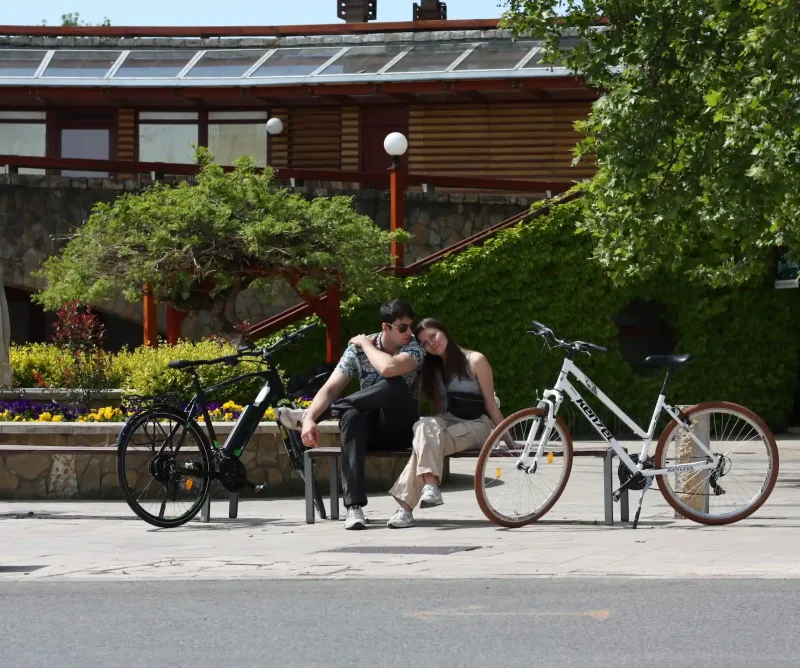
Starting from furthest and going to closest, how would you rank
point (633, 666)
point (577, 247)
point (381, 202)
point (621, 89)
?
point (381, 202)
point (577, 247)
point (621, 89)
point (633, 666)

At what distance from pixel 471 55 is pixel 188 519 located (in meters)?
20.1

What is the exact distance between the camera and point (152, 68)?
3017 centimetres

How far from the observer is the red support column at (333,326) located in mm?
20484

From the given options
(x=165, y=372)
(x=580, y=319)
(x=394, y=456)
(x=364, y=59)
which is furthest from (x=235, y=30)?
(x=394, y=456)

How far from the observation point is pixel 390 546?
8.91m

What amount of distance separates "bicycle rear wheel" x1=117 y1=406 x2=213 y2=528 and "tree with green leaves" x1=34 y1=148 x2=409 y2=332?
7417mm

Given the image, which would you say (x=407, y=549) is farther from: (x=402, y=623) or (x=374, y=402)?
(x=402, y=623)

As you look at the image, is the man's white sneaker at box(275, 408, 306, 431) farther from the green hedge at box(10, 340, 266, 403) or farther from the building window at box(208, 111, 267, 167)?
the building window at box(208, 111, 267, 167)

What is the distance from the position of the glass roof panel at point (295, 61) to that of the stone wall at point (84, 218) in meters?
5.95

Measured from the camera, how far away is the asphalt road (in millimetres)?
5473

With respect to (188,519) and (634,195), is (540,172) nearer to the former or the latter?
(634,195)

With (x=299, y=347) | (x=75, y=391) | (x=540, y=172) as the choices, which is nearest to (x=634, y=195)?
(x=75, y=391)

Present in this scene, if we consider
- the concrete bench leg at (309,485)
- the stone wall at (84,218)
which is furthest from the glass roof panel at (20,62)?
the concrete bench leg at (309,485)

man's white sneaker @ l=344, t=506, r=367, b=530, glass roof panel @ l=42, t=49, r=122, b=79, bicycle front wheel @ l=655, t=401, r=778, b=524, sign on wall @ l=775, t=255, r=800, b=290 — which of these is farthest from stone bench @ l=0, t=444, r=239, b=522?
glass roof panel @ l=42, t=49, r=122, b=79
